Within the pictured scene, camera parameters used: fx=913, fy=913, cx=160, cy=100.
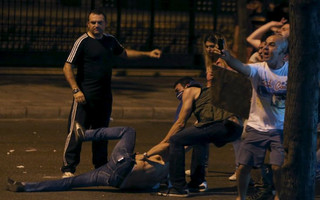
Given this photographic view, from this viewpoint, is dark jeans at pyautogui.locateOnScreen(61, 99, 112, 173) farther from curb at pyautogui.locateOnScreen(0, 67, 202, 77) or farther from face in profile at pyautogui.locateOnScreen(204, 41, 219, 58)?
curb at pyautogui.locateOnScreen(0, 67, 202, 77)

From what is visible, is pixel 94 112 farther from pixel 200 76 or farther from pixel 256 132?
pixel 200 76

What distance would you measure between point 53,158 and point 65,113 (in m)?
3.09

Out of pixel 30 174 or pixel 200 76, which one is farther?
pixel 200 76

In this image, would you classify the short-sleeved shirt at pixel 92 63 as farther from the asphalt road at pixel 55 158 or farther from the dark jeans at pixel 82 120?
the asphalt road at pixel 55 158

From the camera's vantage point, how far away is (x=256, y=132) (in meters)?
7.79

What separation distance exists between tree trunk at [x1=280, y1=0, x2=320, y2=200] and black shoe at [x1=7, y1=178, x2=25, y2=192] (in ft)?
10.0

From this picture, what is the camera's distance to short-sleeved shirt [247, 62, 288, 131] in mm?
7648

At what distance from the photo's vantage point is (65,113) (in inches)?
522

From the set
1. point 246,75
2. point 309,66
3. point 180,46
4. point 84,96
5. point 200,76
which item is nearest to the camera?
point 309,66

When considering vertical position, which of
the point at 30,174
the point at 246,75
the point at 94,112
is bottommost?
the point at 30,174

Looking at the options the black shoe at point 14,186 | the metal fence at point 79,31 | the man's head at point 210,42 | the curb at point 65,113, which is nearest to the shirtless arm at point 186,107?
the man's head at point 210,42

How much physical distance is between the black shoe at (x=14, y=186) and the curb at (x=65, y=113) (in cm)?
470

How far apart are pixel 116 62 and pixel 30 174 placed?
8.78m

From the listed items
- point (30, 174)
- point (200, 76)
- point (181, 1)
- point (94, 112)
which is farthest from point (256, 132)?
point (181, 1)
